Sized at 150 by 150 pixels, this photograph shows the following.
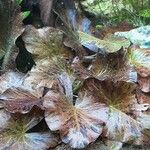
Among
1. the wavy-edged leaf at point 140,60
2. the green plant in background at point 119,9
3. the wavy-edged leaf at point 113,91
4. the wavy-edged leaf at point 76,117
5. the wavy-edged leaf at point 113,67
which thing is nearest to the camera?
the wavy-edged leaf at point 76,117

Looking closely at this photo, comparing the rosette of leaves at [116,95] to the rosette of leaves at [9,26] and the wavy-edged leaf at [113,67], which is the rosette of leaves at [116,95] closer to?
the wavy-edged leaf at [113,67]

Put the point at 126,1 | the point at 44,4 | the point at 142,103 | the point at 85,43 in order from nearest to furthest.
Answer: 1. the point at 142,103
2. the point at 85,43
3. the point at 44,4
4. the point at 126,1

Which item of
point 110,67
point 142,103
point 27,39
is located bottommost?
point 142,103

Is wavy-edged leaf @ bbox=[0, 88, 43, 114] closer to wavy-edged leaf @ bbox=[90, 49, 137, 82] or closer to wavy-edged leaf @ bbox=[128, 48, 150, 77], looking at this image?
wavy-edged leaf @ bbox=[90, 49, 137, 82]

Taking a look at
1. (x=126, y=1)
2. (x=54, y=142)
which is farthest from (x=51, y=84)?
(x=126, y=1)

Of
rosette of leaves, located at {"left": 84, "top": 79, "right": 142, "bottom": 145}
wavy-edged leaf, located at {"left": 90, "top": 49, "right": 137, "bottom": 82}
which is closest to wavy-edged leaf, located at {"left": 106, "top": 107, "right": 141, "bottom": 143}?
rosette of leaves, located at {"left": 84, "top": 79, "right": 142, "bottom": 145}

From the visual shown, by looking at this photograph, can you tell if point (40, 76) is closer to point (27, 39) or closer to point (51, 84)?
point (51, 84)

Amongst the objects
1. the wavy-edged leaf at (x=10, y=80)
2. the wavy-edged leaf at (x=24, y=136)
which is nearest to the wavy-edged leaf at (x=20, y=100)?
the wavy-edged leaf at (x=24, y=136)
